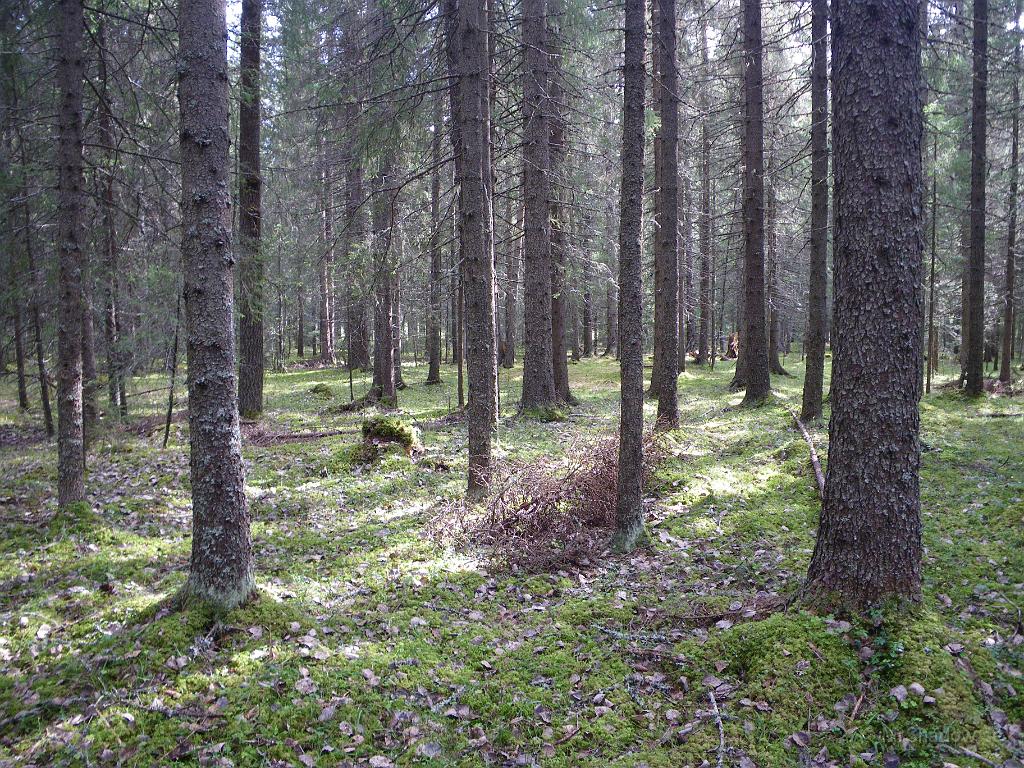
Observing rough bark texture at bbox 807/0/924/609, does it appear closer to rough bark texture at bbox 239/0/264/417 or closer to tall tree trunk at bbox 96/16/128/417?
tall tree trunk at bbox 96/16/128/417

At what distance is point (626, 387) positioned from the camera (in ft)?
19.6

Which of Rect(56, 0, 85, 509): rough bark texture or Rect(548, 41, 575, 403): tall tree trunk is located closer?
Rect(56, 0, 85, 509): rough bark texture

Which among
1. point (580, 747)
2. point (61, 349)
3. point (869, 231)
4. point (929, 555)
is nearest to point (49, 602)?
point (61, 349)

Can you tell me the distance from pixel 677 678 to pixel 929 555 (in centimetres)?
305

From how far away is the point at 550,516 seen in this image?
22.7 feet

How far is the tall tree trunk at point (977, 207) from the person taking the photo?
44.1 feet

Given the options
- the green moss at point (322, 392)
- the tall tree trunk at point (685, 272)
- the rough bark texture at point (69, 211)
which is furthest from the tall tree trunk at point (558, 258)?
the rough bark texture at point (69, 211)

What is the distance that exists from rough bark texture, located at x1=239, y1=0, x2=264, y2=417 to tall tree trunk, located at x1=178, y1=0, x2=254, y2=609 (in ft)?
23.1

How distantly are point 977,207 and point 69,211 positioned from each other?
18.1 m

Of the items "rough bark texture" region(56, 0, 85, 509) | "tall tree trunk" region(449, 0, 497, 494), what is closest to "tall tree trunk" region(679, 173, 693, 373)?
"tall tree trunk" region(449, 0, 497, 494)

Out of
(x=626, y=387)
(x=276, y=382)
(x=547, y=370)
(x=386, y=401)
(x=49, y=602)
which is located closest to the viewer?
(x=49, y=602)

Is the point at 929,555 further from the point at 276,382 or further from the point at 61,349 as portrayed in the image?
the point at 276,382

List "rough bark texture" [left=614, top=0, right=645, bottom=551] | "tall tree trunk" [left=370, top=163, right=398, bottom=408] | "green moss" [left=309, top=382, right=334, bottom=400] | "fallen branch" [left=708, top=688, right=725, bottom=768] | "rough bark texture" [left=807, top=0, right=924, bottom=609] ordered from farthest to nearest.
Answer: "green moss" [left=309, top=382, right=334, bottom=400]
"tall tree trunk" [left=370, top=163, right=398, bottom=408]
"rough bark texture" [left=614, top=0, right=645, bottom=551]
"rough bark texture" [left=807, top=0, right=924, bottom=609]
"fallen branch" [left=708, top=688, right=725, bottom=768]

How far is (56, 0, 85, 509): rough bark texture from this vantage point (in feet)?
21.2
